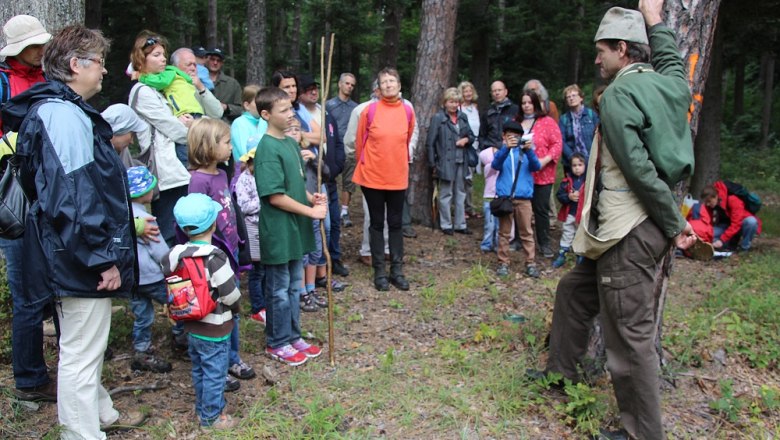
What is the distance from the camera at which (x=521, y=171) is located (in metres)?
6.78

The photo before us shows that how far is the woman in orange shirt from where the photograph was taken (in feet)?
20.1

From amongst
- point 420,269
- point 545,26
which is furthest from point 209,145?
point 545,26

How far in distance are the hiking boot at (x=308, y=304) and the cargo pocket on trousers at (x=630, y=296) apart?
118 inches

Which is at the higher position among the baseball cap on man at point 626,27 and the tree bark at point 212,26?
the tree bark at point 212,26

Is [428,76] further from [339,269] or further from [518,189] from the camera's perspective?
[339,269]

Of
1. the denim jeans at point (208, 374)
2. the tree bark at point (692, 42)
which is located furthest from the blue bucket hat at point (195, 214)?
the tree bark at point (692, 42)

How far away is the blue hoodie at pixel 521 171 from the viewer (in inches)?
266

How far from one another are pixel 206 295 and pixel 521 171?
4329 millimetres

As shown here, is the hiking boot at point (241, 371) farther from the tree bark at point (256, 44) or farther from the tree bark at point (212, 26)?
the tree bark at point (212, 26)

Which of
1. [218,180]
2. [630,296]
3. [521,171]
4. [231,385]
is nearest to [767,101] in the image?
[521,171]

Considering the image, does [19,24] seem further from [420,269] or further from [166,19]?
[166,19]

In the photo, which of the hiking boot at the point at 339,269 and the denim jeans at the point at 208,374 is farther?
the hiking boot at the point at 339,269

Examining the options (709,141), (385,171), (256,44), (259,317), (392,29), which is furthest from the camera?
(392,29)

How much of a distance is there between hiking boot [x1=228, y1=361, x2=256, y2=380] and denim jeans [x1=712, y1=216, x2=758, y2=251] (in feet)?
23.1
